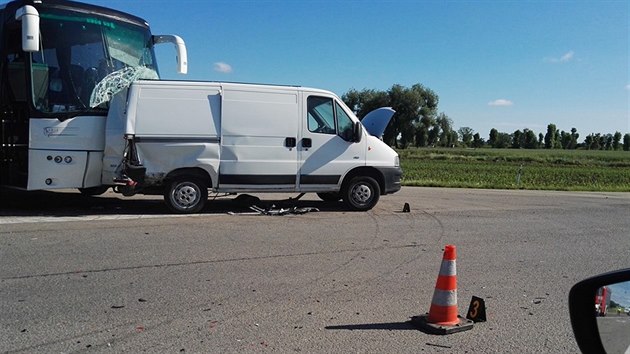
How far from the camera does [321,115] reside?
10703 millimetres

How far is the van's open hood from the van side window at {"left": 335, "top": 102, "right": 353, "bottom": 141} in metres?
1.07

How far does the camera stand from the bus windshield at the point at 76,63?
9.35 m

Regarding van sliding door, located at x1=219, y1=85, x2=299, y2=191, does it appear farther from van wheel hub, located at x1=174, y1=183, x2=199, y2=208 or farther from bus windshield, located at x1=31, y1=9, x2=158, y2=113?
bus windshield, located at x1=31, y1=9, x2=158, y2=113

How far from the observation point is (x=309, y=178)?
420 inches

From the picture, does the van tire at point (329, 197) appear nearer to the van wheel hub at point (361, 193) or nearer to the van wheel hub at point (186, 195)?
the van wheel hub at point (361, 193)

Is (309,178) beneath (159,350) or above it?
above

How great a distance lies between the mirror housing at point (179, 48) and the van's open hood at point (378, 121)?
4.21m

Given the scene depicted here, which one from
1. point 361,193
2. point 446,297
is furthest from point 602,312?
point 361,193

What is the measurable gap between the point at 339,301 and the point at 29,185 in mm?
6753

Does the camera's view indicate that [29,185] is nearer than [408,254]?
No

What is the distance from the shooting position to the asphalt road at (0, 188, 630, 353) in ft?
13.6

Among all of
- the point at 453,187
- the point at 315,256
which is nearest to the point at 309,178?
the point at 315,256

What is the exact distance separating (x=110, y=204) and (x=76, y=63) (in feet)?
10.3

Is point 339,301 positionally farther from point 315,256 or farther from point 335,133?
point 335,133
